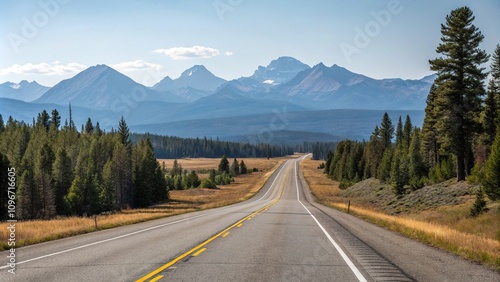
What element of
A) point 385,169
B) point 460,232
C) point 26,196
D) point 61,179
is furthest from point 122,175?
point 460,232

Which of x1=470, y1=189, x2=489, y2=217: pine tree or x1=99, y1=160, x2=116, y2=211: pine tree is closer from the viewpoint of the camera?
x1=470, y1=189, x2=489, y2=217: pine tree

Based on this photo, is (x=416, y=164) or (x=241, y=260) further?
(x=416, y=164)

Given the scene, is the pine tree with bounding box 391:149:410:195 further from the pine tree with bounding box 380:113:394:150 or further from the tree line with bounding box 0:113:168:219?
the tree line with bounding box 0:113:168:219

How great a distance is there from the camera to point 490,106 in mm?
50781

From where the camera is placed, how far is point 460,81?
43.3 meters

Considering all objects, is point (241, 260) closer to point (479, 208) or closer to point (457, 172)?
point (479, 208)

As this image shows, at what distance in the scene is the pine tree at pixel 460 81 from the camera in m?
42.8

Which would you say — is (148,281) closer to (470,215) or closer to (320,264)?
(320,264)

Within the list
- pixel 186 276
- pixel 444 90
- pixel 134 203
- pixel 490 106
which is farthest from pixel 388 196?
pixel 186 276

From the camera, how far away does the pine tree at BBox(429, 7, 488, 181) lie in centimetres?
4275

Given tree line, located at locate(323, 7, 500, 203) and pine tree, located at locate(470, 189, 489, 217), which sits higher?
tree line, located at locate(323, 7, 500, 203)

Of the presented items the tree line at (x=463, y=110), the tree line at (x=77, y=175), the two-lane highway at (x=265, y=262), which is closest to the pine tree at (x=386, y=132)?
the tree line at (x=463, y=110)

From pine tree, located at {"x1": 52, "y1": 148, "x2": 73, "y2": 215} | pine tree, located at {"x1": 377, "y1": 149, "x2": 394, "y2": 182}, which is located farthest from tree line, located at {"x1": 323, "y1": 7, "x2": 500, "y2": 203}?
pine tree, located at {"x1": 52, "y1": 148, "x2": 73, "y2": 215}

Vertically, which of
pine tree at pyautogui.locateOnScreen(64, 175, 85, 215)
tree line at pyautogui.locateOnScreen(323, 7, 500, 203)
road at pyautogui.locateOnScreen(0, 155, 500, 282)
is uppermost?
tree line at pyautogui.locateOnScreen(323, 7, 500, 203)
